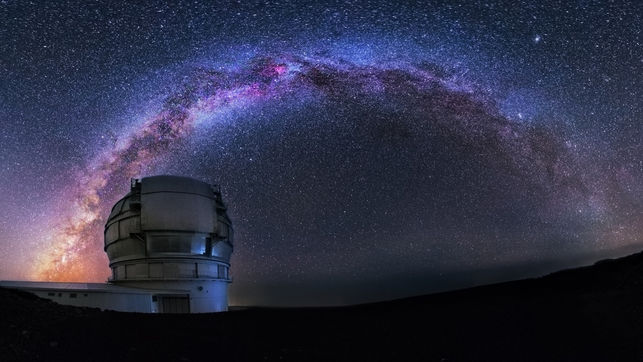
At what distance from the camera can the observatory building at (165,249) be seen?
835 inches

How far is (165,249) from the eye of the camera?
21.5 meters

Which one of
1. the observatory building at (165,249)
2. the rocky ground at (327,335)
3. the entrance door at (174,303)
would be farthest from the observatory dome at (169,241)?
the rocky ground at (327,335)

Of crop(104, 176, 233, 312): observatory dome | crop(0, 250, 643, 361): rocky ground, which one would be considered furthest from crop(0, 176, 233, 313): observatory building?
crop(0, 250, 643, 361): rocky ground

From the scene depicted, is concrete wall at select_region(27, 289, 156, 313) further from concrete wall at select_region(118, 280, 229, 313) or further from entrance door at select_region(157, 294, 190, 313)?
concrete wall at select_region(118, 280, 229, 313)

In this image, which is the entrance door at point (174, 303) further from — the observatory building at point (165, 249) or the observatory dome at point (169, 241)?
the observatory dome at point (169, 241)

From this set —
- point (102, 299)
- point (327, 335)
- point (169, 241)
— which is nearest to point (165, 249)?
point (169, 241)

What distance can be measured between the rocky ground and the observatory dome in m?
8.40

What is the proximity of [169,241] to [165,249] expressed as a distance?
0.47 meters

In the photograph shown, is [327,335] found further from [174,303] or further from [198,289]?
[174,303]

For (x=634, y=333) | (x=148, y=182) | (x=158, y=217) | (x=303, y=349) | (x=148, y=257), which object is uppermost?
(x=148, y=182)

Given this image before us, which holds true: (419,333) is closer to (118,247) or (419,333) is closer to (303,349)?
(303,349)

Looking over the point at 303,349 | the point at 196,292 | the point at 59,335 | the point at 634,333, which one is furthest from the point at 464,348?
the point at 196,292

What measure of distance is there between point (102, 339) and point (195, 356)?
2.42m

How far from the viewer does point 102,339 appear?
30.3 feet
